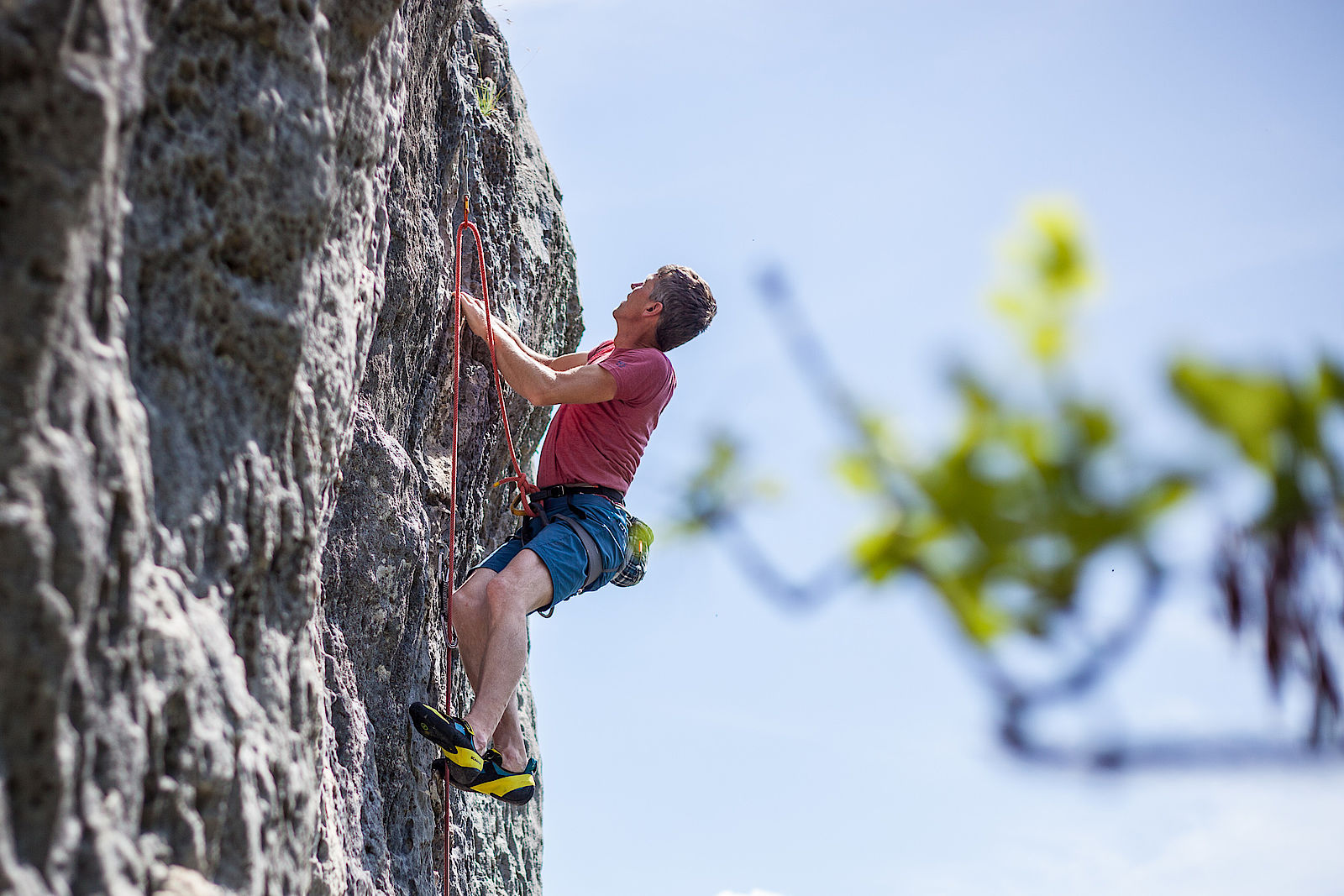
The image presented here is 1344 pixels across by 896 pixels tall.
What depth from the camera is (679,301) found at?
4.82 meters

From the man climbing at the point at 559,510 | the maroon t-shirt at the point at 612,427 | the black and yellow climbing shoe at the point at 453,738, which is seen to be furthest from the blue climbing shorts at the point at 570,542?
the black and yellow climbing shoe at the point at 453,738

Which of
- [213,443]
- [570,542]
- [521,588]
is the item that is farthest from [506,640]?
[213,443]

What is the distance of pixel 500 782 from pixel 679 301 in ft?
7.01

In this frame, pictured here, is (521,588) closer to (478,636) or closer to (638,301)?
(478,636)

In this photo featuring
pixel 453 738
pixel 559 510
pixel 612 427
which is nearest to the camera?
pixel 453 738

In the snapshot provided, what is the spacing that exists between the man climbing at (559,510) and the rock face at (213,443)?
45cm

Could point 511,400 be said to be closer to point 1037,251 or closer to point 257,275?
point 257,275

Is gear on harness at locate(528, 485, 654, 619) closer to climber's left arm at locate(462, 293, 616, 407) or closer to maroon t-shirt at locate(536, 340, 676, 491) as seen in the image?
maroon t-shirt at locate(536, 340, 676, 491)

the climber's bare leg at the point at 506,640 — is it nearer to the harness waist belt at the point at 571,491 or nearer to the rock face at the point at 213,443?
the harness waist belt at the point at 571,491

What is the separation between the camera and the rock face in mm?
2260

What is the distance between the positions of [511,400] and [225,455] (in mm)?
2750

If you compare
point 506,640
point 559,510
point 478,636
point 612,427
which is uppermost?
point 612,427

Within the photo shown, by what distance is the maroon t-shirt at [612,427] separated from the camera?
4656mm

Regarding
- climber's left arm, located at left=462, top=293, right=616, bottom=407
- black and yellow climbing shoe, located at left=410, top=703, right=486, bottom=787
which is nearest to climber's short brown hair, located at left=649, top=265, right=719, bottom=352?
climber's left arm, located at left=462, top=293, right=616, bottom=407
